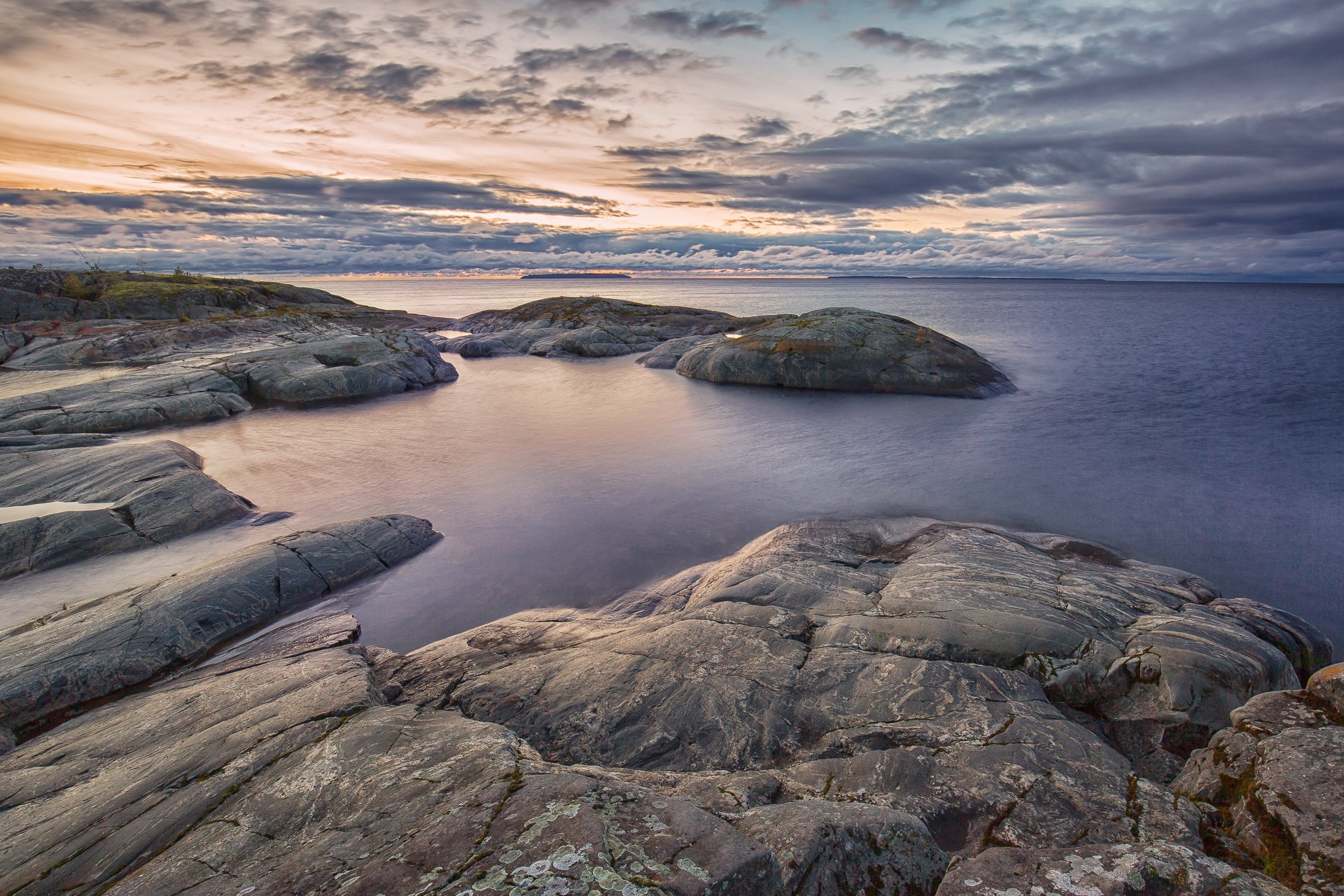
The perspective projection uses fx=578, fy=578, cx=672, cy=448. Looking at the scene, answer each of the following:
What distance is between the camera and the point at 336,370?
28750 millimetres

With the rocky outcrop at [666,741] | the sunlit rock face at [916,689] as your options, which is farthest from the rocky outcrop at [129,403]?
the sunlit rock face at [916,689]

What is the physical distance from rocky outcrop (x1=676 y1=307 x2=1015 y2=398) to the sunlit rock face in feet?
64.1

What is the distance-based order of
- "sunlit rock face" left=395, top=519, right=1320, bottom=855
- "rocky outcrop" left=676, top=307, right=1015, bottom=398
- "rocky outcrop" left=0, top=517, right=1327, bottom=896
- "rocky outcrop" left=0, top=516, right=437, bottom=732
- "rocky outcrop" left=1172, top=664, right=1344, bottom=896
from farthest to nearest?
"rocky outcrop" left=676, top=307, right=1015, bottom=398, "rocky outcrop" left=0, top=516, right=437, bottom=732, "sunlit rock face" left=395, top=519, right=1320, bottom=855, "rocky outcrop" left=1172, top=664, right=1344, bottom=896, "rocky outcrop" left=0, top=517, right=1327, bottom=896

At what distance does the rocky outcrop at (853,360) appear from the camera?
2770 centimetres

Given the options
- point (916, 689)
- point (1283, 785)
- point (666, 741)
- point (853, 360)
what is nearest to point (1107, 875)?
point (1283, 785)

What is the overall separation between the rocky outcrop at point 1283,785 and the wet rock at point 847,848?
6.96ft

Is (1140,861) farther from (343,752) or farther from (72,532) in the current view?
(72,532)

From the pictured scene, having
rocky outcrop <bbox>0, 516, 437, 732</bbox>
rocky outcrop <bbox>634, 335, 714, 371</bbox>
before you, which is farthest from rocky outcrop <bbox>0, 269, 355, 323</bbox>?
rocky outcrop <bbox>0, 516, 437, 732</bbox>

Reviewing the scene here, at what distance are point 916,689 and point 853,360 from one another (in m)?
24.6

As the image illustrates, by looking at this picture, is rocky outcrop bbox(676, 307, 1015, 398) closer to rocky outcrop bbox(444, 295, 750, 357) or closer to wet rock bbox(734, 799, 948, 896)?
rocky outcrop bbox(444, 295, 750, 357)

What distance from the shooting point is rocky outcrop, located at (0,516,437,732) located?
7301 millimetres

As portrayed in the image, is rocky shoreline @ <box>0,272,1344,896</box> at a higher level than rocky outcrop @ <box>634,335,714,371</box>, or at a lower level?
lower

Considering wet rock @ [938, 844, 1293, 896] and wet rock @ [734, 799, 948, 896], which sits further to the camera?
wet rock @ [734, 799, 948, 896]

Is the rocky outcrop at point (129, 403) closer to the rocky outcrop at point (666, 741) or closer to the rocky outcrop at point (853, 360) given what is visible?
the rocky outcrop at point (666, 741)
